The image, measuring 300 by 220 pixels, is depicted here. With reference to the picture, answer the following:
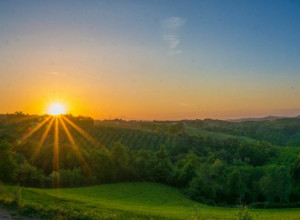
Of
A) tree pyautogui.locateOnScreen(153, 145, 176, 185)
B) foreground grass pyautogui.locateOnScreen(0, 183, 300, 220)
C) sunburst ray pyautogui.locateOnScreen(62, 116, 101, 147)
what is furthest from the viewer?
sunburst ray pyautogui.locateOnScreen(62, 116, 101, 147)

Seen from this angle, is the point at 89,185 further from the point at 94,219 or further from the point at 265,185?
the point at 94,219

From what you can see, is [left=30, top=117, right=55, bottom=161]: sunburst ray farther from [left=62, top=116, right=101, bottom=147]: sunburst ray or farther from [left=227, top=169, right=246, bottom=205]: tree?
[left=227, top=169, right=246, bottom=205]: tree

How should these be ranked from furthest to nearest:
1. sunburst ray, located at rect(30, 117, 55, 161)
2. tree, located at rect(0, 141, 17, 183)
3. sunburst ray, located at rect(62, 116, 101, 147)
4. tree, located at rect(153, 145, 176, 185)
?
sunburst ray, located at rect(62, 116, 101, 147) → tree, located at rect(153, 145, 176, 185) → sunburst ray, located at rect(30, 117, 55, 161) → tree, located at rect(0, 141, 17, 183)

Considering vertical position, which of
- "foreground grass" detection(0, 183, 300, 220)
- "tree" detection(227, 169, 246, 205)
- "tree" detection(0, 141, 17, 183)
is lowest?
"tree" detection(227, 169, 246, 205)

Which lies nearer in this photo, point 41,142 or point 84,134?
point 41,142

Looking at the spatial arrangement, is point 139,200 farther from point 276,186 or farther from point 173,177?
point 276,186

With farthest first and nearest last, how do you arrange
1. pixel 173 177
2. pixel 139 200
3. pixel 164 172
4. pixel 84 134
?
1. pixel 84 134
2. pixel 173 177
3. pixel 164 172
4. pixel 139 200

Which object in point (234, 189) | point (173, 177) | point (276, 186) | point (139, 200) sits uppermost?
point (139, 200)

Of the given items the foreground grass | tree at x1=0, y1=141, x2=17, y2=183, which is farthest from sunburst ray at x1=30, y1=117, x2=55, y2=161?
the foreground grass

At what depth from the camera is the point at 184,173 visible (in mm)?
80938

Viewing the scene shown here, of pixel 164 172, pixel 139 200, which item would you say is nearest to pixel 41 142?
pixel 164 172

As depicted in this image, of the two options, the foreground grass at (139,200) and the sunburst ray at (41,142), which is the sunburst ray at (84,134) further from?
the foreground grass at (139,200)

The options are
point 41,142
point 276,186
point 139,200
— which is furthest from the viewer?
point 41,142

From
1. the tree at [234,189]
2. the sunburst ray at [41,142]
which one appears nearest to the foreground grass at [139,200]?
the tree at [234,189]
